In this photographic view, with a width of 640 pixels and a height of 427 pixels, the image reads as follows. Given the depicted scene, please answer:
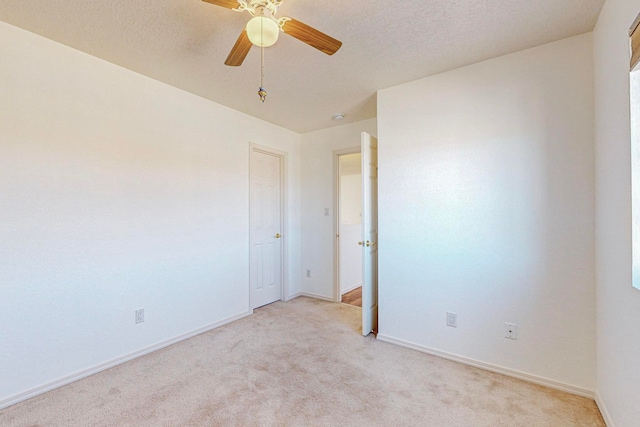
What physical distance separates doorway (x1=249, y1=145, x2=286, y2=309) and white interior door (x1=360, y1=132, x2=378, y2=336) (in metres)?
1.46

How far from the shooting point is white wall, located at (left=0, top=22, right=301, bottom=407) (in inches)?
72.3

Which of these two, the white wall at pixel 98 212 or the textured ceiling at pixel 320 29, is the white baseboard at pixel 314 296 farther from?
the textured ceiling at pixel 320 29

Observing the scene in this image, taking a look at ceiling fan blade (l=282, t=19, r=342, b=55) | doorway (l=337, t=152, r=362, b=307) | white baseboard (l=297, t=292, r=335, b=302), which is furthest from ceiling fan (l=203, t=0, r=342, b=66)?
white baseboard (l=297, t=292, r=335, b=302)

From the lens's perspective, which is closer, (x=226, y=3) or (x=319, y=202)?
(x=226, y=3)

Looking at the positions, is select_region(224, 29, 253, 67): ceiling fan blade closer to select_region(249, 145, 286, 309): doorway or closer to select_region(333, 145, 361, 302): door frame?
select_region(249, 145, 286, 309): doorway

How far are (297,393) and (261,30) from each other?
2224mm

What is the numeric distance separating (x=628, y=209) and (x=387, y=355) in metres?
1.88

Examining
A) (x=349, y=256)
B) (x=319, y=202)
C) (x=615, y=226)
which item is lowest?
(x=349, y=256)

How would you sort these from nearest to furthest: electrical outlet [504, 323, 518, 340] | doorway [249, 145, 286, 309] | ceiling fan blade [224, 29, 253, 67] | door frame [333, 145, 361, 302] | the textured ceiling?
ceiling fan blade [224, 29, 253, 67] → the textured ceiling → electrical outlet [504, 323, 518, 340] → doorway [249, 145, 286, 309] → door frame [333, 145, 361, 302]

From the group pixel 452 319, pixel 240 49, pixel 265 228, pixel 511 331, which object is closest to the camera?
pixel 240 49

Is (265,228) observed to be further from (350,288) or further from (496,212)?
(496,212)

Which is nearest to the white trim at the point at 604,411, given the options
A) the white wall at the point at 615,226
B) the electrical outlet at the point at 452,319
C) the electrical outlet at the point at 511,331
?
the white wall at the point at 615,226

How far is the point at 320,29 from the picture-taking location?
6.02 ft

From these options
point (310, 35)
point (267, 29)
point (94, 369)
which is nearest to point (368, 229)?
point (310, 35)
